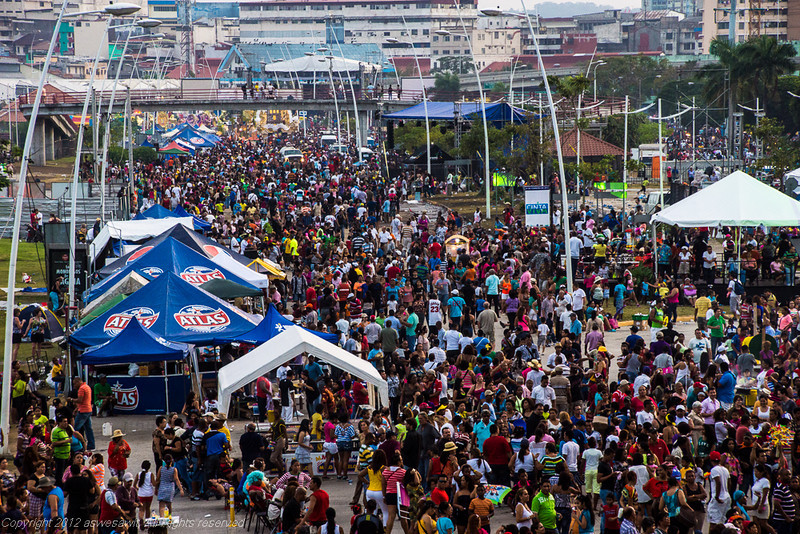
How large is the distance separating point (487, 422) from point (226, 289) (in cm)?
1007

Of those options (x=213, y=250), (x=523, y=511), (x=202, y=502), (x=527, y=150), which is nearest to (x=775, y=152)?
(x=527, y=150)

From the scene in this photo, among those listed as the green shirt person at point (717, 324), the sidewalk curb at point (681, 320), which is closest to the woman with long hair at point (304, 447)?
the green shirt person at point (717, 324)

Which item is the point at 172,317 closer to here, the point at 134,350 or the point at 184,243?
the point at 134,350

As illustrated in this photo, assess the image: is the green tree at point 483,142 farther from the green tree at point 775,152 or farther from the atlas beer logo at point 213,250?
the atlas beer logo at point 213,250

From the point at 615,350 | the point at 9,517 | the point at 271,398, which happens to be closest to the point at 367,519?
the point at 9,517

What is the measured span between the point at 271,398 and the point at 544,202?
55.9 feet

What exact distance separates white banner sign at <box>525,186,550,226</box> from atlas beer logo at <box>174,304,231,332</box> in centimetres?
1521

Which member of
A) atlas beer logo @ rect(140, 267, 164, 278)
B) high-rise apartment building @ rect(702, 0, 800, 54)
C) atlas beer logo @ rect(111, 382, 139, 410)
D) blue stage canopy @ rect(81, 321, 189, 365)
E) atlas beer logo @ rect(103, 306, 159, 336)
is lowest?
atlas beer logo @ rect(111, 382, 139, 410)

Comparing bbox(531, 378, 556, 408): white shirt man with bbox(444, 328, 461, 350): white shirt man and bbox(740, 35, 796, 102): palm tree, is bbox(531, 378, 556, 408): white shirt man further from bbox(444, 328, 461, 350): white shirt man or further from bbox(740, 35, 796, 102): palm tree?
bbox(740, 35, 796, 102): palm tree

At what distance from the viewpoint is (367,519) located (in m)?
12.1

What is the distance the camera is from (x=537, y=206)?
34.2 meters

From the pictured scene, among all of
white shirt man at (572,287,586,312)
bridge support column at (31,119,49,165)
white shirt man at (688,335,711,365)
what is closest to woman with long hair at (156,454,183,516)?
white shirt man at (688,335,711,365)

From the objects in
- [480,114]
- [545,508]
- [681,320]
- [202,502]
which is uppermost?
[480,114]

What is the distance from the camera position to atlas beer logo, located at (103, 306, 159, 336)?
20.3 metres
